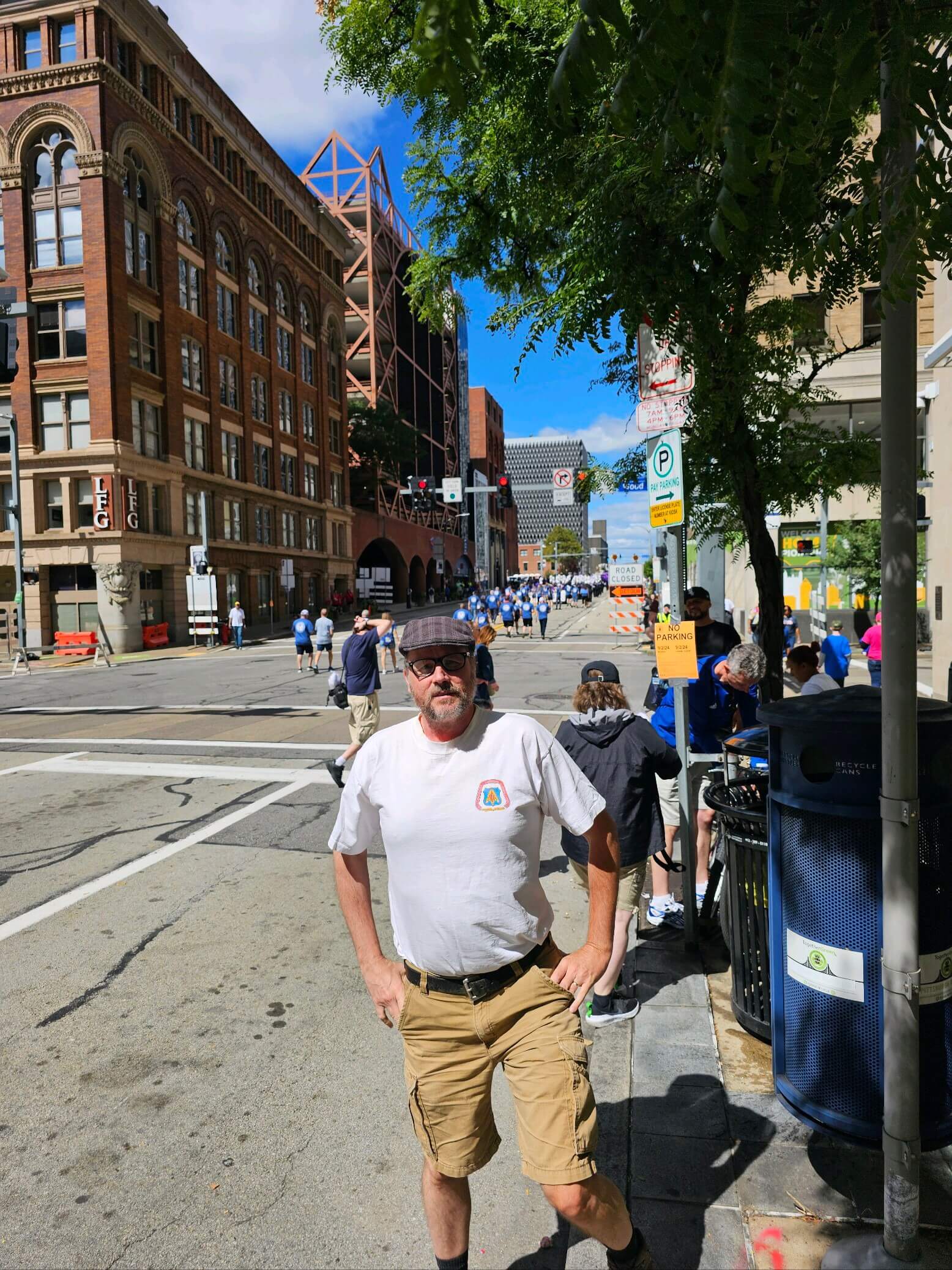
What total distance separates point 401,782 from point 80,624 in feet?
109

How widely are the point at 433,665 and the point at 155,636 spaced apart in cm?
3302

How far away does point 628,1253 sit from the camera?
243cm

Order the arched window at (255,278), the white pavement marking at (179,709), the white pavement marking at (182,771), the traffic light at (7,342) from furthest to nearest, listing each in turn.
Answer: the arched window at (255,278) → the white pavement marking at (179,709) → the traffic light at (7,342) → the white pavement marking at (182,771)

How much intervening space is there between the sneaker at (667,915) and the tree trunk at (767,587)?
5.06 feet

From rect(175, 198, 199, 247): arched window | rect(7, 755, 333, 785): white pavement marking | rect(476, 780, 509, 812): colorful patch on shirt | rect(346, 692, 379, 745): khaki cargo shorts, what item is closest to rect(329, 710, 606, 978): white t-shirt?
rect(476, 780, 509, 812): colorful patch on shirt

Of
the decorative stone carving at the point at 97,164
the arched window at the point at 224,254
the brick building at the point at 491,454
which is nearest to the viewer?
the decorative stone carving at the point at 97,164

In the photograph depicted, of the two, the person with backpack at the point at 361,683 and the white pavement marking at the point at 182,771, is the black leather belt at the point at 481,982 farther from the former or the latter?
the person with backpack at the point at 361,683

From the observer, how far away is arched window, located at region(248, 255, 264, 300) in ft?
145

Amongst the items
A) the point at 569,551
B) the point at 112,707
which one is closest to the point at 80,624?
the point at 112,707

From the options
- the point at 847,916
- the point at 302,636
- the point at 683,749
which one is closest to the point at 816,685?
the point at 683,749

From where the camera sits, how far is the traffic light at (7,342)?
9781 mm

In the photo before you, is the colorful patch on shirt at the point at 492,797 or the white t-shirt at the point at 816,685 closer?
the colorful patch on shirt at the point at 492,797

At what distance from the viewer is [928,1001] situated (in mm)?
2559

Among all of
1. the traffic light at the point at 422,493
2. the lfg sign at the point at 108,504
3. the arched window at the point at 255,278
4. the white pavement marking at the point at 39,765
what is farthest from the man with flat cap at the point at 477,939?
the arched window at the point at 255,278
